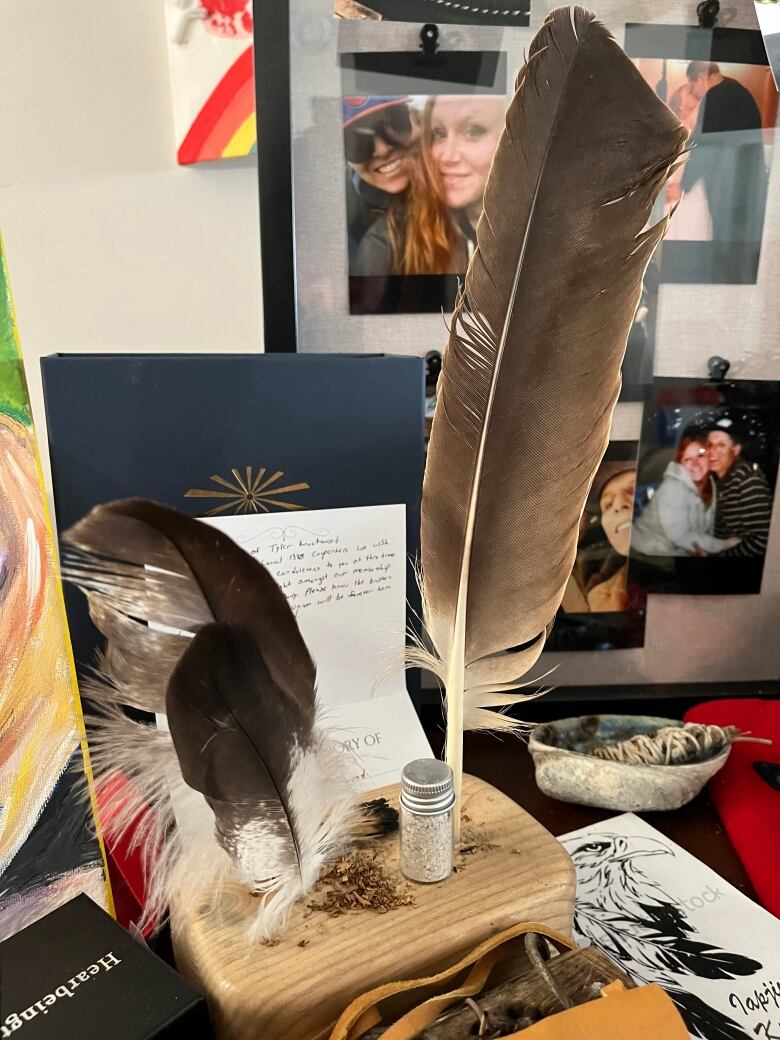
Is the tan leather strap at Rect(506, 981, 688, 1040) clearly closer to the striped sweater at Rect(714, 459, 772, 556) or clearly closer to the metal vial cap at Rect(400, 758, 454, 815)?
the metal vial cap at Rect(400, 758, 454, 815)

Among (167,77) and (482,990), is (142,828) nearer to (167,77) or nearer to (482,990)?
(482,990)

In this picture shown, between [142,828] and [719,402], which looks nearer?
[142,828]

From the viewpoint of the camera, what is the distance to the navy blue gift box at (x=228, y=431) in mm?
562

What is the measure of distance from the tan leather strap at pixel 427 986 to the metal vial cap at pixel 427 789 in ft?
0.27

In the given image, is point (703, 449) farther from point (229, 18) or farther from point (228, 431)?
point (229, 18)

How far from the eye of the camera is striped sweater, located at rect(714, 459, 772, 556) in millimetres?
777

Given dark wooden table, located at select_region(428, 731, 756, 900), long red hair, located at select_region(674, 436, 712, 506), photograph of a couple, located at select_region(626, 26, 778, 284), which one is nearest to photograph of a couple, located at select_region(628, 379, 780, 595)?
long red hair, located at select_region(674, 436, 712, 506)

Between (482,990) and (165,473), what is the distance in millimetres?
406

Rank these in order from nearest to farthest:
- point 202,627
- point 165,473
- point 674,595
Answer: point 202,627 → point 165,473 → point 674,595

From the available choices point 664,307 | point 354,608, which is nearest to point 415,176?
point 664,307

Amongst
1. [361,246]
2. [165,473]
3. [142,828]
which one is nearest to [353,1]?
[361,246]

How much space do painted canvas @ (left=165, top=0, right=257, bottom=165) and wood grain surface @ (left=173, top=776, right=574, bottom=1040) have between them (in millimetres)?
716

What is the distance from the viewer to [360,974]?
0.44 metres

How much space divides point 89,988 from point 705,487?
2.17ft
